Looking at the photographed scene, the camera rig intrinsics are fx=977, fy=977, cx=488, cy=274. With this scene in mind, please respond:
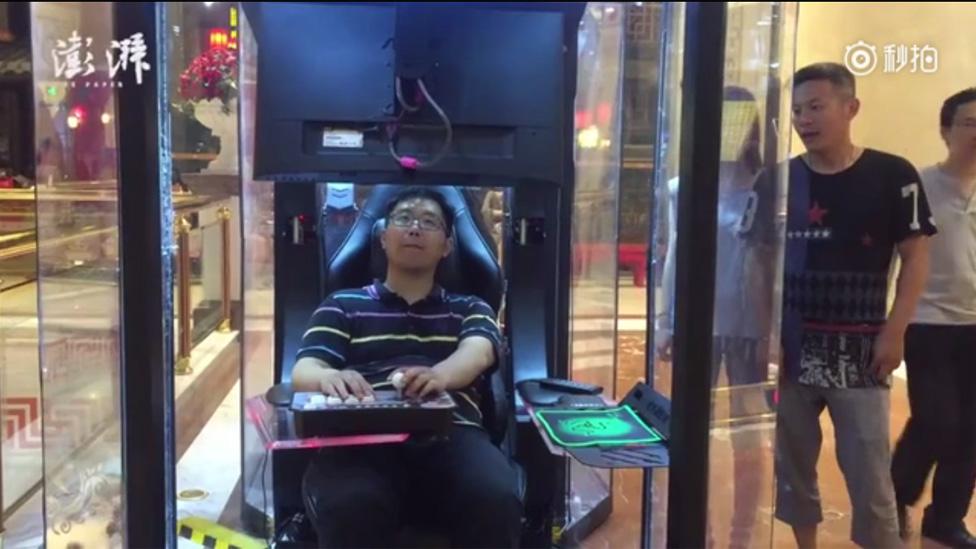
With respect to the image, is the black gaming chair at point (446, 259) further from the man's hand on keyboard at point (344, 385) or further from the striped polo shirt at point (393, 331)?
the man's hand on keyboard at point (344, 385)

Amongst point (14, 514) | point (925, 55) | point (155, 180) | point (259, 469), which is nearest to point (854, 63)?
point (925, 55)

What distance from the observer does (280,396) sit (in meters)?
2.05

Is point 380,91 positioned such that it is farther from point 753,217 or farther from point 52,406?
point 52,406

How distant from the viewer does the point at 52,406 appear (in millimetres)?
2016

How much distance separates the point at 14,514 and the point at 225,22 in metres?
1.50

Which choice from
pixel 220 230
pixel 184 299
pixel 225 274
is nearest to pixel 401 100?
pixel 184 299

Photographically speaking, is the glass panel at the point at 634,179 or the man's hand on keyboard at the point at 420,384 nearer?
the man's hand on keyboard at the point at 420,384

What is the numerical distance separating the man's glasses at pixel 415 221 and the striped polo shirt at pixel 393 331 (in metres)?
0.15

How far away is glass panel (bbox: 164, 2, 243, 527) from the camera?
298 cm

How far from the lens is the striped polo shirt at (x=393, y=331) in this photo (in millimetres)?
2076

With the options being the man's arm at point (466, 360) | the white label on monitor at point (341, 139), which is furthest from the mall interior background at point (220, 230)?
the man's arm at point (466, 360)

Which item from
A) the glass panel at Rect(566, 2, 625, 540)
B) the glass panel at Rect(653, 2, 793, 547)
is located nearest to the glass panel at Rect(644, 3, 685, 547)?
the glass panel at Rect(653, 2, 793, 547)

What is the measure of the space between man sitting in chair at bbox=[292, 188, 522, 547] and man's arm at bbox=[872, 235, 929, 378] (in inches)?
37.7

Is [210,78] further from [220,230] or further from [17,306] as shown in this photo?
[220,230]
